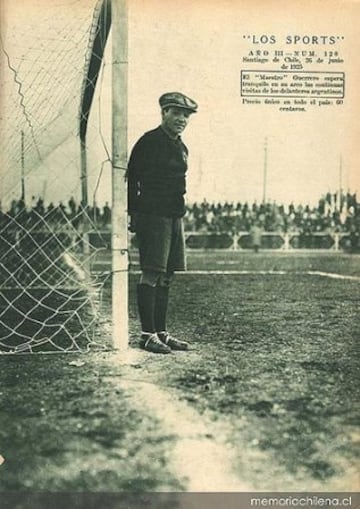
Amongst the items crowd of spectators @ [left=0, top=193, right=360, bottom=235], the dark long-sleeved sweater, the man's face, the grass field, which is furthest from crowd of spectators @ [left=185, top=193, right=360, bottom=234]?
the grass field

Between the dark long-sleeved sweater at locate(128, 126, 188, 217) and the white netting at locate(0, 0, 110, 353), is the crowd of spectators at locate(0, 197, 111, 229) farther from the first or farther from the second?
the dark long-sleeved sweater at locate(128, 126, 188, 217)

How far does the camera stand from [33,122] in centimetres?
246

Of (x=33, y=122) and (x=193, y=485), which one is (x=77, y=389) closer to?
(x=193, y=485)

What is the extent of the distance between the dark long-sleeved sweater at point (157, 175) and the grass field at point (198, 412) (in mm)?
477

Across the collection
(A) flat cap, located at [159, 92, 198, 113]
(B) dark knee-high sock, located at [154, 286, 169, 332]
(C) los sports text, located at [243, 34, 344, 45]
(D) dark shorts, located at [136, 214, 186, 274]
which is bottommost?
(B) dark knee-high sock, located at [154, 286, 169, 332]

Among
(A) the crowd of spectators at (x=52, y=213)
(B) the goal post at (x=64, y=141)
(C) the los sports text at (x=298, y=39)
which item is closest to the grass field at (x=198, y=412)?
(B) the goal post at (x=64, y=141)

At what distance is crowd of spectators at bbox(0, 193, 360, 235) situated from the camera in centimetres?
257

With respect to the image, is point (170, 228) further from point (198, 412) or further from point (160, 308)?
point (198, 412)

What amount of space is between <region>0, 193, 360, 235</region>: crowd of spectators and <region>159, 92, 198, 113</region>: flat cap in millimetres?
436

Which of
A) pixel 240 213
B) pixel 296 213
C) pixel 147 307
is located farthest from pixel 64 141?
pixel 296 213

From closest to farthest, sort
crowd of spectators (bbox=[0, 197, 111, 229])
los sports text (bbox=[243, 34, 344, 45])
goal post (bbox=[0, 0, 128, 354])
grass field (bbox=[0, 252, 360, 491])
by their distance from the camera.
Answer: grass field (bbox=[0, 252, 360, 491]), goal post (bbox=[0, 0, 128, 354]), los sports text (bbox=[243, 34, 344, 45]), crowd of spectators (bbox=[0, 197, 111, 229])

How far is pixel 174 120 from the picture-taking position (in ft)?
7.81

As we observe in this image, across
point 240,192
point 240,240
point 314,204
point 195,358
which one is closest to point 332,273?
point 240,240

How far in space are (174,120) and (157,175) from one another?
0.79ft
